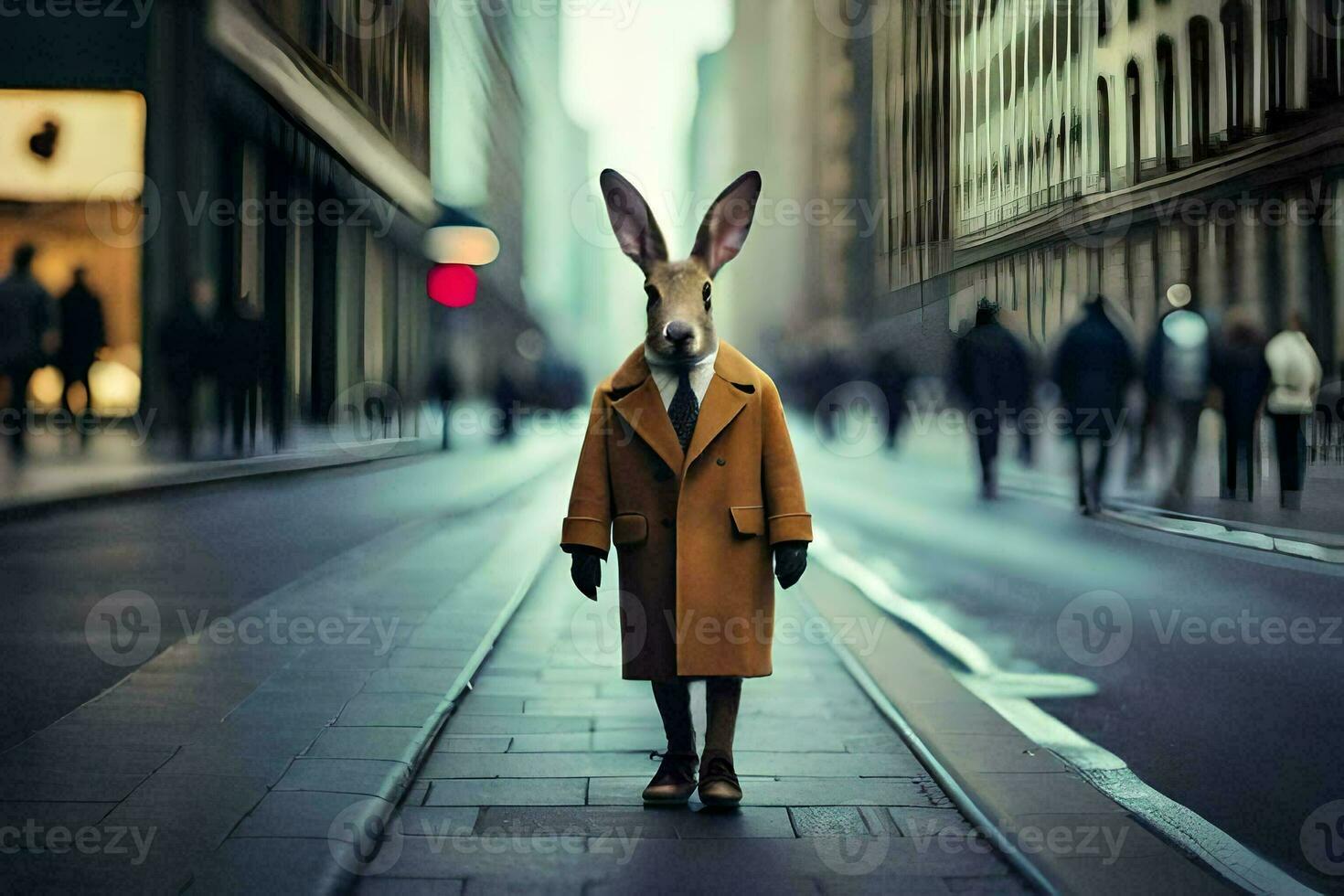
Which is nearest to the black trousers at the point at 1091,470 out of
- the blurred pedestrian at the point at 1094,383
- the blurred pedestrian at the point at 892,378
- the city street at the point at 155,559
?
the blurred pedestrian at the point at 1094,383

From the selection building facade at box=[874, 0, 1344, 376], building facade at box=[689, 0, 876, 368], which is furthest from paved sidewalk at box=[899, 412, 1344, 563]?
building facade at box=[689, 0, 876, 368]

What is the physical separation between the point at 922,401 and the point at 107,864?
888cm

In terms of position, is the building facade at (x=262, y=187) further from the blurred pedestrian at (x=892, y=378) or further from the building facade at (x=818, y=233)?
the blurred pedestrian at (x=892, y=378)

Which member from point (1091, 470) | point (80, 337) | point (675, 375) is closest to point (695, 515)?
point (675, 375)

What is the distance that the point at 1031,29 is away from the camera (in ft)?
23.2

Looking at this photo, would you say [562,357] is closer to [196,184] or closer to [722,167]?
[196,184]

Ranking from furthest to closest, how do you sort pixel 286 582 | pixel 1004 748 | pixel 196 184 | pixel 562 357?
pixel 562 357, pixel 286 582, pixel 196 184, pixel 1004 748

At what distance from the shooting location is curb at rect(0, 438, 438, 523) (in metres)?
4.30

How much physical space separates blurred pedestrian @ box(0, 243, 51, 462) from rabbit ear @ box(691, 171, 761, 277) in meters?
2.39

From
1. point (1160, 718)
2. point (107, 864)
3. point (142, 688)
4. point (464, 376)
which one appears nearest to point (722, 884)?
point (107, 864)

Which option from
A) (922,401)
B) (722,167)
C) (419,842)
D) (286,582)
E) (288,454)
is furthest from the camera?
(722,167)

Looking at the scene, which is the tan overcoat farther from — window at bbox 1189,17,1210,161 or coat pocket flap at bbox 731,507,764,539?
window at bbox 1189,17,1210,161

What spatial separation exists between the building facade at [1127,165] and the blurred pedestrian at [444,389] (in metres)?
4.19

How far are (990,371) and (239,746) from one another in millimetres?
5245
